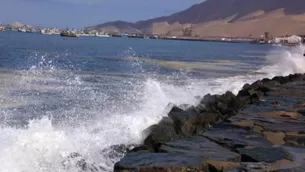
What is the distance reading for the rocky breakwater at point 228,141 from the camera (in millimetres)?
5320

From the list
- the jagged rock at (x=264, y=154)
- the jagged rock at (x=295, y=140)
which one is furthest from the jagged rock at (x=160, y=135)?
the jagged rock at (x=295, y=140)

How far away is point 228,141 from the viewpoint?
22.3 ft

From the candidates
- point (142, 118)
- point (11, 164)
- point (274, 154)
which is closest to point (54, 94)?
point (142, 118)

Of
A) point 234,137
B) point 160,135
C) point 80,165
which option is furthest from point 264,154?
point 80,165

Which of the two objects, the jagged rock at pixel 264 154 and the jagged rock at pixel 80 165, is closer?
the jagged rock at pixel 264 154

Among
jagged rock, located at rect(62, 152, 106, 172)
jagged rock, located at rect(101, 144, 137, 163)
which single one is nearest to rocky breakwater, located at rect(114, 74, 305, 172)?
jagged rock, located at rect(101, 144, 137, 163)

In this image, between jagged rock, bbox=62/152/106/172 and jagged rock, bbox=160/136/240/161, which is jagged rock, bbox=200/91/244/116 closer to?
jagged rock, bbox=160/136/240/161

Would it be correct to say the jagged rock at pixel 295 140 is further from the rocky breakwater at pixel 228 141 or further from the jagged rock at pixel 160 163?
the jagged rock at pixel 160 163

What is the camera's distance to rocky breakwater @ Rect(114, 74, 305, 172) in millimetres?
5320

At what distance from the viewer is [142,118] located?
9320mm

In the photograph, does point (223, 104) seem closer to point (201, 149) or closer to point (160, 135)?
point (160, 135)

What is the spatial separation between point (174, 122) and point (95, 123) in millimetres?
2285

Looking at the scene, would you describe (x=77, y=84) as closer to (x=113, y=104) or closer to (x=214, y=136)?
(x=113, y=104)

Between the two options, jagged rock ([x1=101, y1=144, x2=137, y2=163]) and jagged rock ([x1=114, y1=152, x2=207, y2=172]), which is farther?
jagged rock ([x1=101, y1=144, x2=137, y2=163])
